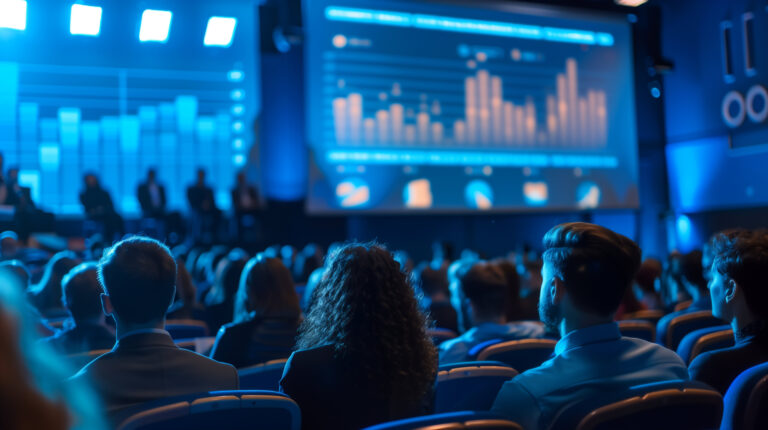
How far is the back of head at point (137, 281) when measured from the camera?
1714 millimetres

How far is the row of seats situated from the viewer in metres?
1.21

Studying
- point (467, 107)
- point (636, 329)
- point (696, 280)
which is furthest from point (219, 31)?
point (636, 329)

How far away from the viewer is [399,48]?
347 inches

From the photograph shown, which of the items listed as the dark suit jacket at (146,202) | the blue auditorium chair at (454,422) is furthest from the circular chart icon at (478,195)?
the blue auditorium chair at (454,422)

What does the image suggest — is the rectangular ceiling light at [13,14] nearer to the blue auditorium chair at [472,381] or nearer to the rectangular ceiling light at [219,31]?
the rectangular ceiling light at [219,31]

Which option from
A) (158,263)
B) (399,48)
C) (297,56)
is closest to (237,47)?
(297,56)

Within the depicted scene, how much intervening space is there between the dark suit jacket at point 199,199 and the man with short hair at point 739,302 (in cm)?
708

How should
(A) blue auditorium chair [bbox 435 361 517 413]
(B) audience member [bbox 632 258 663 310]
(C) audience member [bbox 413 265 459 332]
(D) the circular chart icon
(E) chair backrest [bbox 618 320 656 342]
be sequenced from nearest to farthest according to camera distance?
1. (A) blue auditorium chair [bbox 435 361 517 413]
2. (E) chair backrest [bbox 618 320 656 342]
3. (C) audience member [bbox 413 265 459 332]
4. (B) audience member [bbox 632 258 663 310]
5. (D) the circular chart icon

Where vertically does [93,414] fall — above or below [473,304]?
above

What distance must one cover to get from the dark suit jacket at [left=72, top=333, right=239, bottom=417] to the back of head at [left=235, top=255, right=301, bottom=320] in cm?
93

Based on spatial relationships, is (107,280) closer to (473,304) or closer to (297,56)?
(473,304)

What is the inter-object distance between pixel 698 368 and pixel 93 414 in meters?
1.68

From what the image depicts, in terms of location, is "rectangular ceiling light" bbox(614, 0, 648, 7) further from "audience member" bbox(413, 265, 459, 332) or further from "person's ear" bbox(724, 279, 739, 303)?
"person's ear" bbox(724, 279, 739, 303)

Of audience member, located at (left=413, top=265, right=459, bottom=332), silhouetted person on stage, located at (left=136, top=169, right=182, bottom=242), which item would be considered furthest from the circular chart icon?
audience member, located at (left=413, top=265, right=459, bottom=332)
